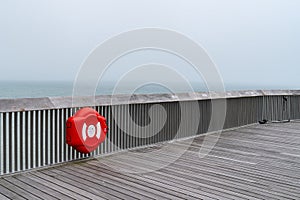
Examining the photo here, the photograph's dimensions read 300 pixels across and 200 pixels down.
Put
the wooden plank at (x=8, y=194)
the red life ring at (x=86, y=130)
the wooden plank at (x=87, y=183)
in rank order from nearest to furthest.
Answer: the wooden plank at (x=8, y=194)
the wooden plank at (x=87, y=183)
the red life ring at (x=86, y=130)

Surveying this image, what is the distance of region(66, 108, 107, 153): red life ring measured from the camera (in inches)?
159

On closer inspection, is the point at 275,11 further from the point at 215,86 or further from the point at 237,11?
the point at 215,86

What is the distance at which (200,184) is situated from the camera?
11.5 feet

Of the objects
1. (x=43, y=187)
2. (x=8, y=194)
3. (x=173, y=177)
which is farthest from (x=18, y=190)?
(x=173, y=177)

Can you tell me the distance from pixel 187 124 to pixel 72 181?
308cm

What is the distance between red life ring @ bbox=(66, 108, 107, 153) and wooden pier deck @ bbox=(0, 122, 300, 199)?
25cm

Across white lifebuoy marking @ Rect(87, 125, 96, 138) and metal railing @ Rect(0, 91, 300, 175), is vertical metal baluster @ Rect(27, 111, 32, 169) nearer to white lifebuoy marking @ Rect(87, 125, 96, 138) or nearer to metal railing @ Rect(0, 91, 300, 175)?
metal railing @ Rect(0, 91, 300, 175)

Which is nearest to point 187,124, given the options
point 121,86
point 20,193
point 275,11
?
point 121,86

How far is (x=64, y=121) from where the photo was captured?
164 inches

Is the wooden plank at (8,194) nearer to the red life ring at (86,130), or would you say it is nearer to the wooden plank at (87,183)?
the wooden plank at (87,183)

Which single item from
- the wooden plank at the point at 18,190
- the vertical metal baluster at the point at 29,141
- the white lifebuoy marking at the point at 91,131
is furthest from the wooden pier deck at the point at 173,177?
the white lifebuoy marking at the point at 91,131

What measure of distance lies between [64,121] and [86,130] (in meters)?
0.30

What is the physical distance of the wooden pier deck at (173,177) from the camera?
3.16 metres

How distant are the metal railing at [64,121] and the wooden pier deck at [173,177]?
175mm
